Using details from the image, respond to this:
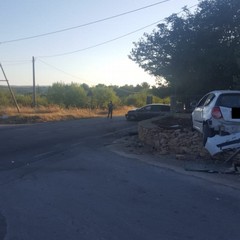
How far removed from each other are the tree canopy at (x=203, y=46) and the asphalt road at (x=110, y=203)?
504 inches

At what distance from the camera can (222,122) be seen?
1110cm

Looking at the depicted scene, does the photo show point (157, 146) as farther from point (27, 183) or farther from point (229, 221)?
point (229, 221)

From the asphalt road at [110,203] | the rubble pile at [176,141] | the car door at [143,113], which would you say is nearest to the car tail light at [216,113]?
the rubble pile at [176,141]

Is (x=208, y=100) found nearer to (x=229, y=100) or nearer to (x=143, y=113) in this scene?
(x=229, y=100)

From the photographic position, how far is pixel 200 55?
23000mm

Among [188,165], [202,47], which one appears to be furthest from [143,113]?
[188,165]

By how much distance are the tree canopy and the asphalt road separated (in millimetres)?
12814

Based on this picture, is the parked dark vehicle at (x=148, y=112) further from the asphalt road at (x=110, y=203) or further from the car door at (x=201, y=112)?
the asphalt road at (x=110, y=203)

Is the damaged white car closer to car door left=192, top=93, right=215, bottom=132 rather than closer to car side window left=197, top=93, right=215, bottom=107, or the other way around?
car side window left=197, top=93, right=215, bottom=107

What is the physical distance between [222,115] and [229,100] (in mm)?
523

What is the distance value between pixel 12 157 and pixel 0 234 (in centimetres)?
741

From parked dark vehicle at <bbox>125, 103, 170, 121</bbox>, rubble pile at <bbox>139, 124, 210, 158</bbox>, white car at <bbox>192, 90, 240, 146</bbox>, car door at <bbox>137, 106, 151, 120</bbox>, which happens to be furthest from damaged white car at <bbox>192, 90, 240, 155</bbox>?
car door at <bbox>137, 106, 151, 120</bbox>

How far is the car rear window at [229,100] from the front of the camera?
11.3m

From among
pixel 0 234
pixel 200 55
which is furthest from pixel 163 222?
pixel 200 55
